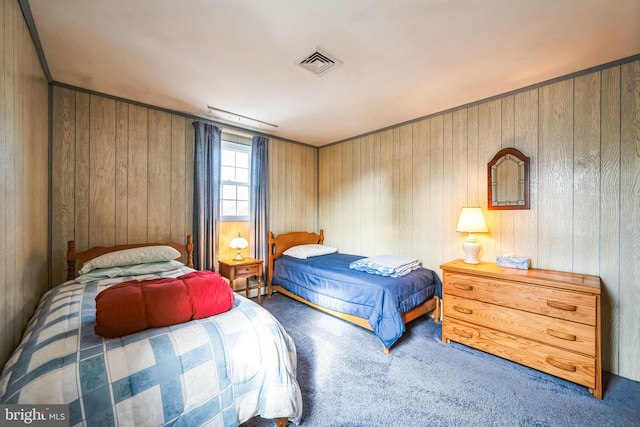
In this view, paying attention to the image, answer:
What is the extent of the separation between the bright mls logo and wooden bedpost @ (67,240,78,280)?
1.93 m

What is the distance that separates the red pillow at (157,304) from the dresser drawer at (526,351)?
2065 mm

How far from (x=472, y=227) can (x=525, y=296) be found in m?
0.73

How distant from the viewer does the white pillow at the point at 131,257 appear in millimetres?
2215

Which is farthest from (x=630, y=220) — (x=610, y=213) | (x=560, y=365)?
(x=560, y=365)

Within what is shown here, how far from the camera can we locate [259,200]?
3691mm

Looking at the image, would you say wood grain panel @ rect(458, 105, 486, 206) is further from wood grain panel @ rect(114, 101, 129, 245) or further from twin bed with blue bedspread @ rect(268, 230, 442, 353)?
wood grain panel @ rect(114, 101, 129, 245)

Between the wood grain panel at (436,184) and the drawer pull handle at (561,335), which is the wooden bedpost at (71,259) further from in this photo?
the drawer pull handle at (561,335)

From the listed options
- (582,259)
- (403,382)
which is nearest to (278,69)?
(403,382)

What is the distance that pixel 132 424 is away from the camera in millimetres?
979

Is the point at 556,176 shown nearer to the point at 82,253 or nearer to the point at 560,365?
the point at 560,365

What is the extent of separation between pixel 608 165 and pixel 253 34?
2.90 metres

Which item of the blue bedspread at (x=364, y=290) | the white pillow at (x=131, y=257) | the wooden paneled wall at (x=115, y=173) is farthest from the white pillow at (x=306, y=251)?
the white pillow at (x=131, y=257)

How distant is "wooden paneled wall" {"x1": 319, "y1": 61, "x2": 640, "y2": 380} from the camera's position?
1972 mm

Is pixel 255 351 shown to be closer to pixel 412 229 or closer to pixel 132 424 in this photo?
pixel 132 424
